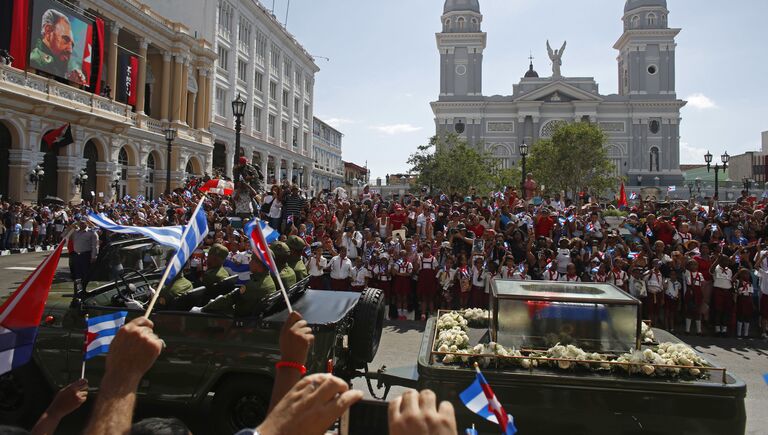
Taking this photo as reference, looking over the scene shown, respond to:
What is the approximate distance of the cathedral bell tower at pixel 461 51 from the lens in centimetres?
8375

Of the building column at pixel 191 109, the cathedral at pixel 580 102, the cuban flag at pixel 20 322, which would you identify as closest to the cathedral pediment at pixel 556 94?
the cathedral at pixel 580 102

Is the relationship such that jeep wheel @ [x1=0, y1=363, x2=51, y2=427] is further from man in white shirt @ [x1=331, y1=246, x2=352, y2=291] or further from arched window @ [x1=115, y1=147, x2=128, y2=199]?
arched window @ [x1=115, y1=147, x2=128, y2=199]

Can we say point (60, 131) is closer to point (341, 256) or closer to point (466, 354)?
point (341, 256)

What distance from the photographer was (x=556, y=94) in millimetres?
81125

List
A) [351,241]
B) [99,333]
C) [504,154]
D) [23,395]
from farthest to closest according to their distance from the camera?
[504,154] → [351,241] → [23,395] → [99,333]

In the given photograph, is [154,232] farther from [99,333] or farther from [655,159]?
[655,159]

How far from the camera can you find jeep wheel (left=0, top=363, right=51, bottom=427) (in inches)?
240

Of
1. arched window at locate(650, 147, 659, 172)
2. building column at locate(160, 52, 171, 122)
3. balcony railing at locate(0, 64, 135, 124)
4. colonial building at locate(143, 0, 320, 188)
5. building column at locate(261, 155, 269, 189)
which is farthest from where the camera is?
arched window at locate(650, 147, 659, 172)

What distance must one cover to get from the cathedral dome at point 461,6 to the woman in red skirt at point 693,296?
79628 mm

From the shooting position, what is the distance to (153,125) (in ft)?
136

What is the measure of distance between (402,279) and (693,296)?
631 cm

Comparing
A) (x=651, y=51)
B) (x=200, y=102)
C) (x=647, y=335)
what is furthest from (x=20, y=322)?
(x=651, y=51)

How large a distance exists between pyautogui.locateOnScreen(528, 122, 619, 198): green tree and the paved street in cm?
4550

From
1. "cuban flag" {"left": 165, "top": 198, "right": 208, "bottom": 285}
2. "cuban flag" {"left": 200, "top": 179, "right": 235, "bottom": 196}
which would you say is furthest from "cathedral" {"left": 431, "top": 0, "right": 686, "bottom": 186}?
→ "cuban flag" {"left": 165, "top": 198, "right": 208, "bottom": 285}
